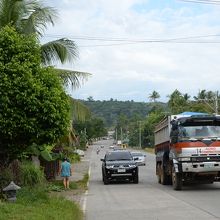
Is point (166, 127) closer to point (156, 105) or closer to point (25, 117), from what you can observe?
point (25, 117)

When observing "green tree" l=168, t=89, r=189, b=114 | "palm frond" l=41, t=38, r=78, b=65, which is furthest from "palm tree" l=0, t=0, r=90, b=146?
"green tree" l=168, t=89, r=189, b=114

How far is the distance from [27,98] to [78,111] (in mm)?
8001

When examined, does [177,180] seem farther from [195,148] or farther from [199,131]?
[199,131]

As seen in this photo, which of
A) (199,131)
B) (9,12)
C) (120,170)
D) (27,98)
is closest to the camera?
(27,98)

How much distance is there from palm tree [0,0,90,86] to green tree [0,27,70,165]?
313 centimetres

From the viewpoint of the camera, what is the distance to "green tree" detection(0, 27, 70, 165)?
1628 centimetres

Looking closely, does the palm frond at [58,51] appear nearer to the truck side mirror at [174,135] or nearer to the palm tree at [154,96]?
the truck side mirror at [174,135]

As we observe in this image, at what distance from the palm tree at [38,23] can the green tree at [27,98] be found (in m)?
3.13

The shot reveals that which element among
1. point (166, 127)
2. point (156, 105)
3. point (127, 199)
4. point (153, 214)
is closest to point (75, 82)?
point (166, 127)

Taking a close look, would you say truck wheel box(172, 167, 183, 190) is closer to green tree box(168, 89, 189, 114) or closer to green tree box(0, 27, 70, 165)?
green tree box(0, 27, 70, 165)

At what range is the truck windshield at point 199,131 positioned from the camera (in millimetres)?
20938

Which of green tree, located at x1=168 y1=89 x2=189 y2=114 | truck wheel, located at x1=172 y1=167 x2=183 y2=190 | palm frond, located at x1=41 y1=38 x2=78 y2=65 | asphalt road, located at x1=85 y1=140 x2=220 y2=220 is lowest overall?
asphalt road, located at x1=85 y1=140 x2=220 y2=220

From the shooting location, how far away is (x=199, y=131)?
829 inches

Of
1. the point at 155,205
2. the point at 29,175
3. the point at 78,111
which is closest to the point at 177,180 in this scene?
the point at 155,205
